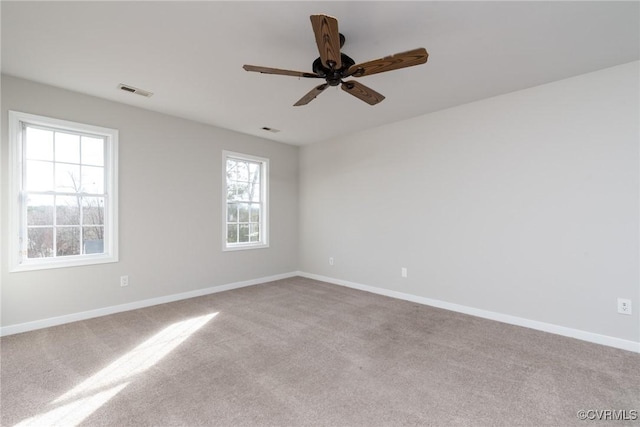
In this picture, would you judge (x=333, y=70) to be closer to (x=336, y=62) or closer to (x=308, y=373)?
(x=336, y=62)

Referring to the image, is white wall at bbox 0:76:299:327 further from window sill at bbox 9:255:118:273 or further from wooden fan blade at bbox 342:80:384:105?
wooden fan blade at bbox 342:80:384:105

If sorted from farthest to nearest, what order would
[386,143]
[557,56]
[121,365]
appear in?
1. [386,143]
2. [557,56]
3. [121,365]

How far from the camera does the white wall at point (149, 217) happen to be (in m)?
3.05

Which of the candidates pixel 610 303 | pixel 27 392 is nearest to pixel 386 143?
pixel 610 303

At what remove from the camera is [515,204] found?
129 inches

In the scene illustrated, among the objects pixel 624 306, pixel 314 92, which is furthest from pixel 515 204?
pixel 314 92

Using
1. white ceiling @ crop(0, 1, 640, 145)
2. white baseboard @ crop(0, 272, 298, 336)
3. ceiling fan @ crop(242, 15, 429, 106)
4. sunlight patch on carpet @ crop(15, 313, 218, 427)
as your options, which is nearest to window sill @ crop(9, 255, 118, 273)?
white baseboard @ crop(0, 272, 298, 336)

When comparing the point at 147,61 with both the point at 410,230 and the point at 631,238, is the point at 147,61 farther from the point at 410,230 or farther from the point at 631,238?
the point at 631,238

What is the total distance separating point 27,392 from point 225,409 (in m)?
1.41

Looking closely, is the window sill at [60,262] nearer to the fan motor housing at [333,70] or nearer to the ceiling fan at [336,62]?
the ceiling fan at [336,62]

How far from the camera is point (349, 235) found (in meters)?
4.95

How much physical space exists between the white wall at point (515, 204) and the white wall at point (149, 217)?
2.19 m

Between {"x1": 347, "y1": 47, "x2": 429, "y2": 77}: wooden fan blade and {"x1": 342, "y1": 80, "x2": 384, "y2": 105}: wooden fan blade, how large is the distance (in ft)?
0.45

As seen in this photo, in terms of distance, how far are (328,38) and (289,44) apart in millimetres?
773
